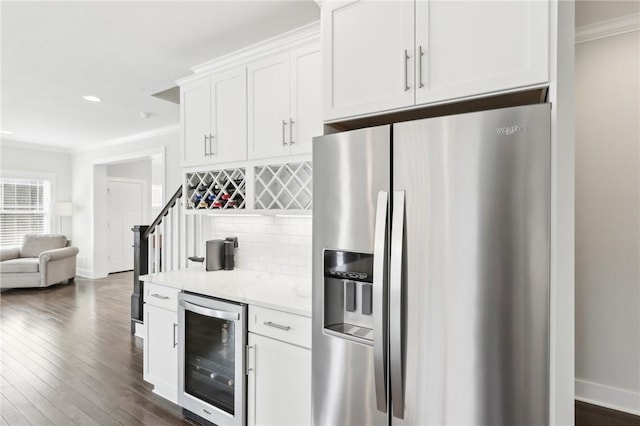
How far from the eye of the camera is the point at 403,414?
1.41 metres

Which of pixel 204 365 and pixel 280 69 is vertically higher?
pixel 280 69

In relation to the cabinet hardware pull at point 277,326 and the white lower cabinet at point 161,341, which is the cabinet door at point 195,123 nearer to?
the white lower cabinet at point 161,341

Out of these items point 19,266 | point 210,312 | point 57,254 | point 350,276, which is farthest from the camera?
point 57,254

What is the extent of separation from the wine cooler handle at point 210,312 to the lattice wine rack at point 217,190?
765 mm

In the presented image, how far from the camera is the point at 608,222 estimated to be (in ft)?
8.72

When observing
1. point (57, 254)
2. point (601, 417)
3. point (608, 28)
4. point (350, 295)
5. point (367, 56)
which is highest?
point (608, 28)

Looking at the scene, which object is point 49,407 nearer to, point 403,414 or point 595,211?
point 403,414

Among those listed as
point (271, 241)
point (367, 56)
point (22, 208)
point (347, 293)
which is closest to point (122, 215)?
point (22, 208)

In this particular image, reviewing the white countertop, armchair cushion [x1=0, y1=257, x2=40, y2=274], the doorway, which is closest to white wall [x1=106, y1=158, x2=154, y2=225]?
the doorway

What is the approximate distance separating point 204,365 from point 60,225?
6919 millimetres

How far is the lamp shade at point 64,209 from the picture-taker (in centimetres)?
712

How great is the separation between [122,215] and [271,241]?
6.14 m

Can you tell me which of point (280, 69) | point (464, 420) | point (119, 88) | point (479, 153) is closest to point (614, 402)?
point (464, 420)

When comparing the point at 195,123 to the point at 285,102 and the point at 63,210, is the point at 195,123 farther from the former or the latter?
the point at 63,210
